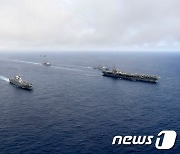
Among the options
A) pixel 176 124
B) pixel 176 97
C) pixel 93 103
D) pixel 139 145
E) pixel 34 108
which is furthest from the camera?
pixel 176 97

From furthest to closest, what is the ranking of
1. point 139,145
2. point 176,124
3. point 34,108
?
point 34,108
point 176,124
point 139,145

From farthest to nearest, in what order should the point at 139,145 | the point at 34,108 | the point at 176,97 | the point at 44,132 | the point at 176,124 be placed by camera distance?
1. the point at 176,97
2. the point at 34,108
3. the point at 176,124
4. the point at 44,132
5. the point at 139,145

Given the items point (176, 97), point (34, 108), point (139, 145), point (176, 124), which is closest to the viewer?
point (139, 145)

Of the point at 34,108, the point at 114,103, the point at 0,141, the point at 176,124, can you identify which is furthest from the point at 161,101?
the point at 0,141

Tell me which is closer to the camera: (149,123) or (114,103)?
(149,123)

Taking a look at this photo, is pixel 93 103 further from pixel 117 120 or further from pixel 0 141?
pixel 0 141

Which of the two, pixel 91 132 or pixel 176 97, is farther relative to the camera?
pixel 176 97

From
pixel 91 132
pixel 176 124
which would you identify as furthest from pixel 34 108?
pixel 176 124

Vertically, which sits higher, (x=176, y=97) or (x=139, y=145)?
(x=176, y=97)

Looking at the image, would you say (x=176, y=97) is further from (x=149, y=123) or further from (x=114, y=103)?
(x=149, y=123)
